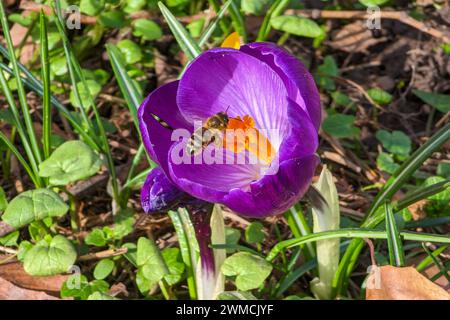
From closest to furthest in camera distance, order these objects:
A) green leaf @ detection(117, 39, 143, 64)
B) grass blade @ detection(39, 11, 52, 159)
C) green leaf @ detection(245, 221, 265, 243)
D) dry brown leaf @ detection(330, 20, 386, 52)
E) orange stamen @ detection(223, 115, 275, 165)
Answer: orange stamen @ detection(223, 115, 275, 165) < grass blade @ detection(39, 11, 52, 159) < green leaf @ detection(245, 221, 265, 243) < green leaf @ detection(117, 39, 143, 64) < dry brown leaf @ detection(330, 20, 386, 52)

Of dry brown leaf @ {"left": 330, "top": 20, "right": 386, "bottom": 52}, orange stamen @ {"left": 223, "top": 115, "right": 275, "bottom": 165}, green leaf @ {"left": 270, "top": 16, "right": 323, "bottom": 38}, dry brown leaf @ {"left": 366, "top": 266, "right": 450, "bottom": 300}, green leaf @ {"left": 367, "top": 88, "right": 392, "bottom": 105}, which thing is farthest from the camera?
dry brown leaf @ {"left": 330, "top": 20, "right": 386, "bottom": 52}

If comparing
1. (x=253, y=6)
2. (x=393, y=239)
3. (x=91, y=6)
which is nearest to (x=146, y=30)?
(x=91, y=6)

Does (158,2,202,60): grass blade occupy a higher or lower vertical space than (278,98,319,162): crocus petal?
higher

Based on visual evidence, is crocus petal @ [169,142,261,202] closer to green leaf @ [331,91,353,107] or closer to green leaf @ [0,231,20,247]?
green leaf @ [0,231,20,247]

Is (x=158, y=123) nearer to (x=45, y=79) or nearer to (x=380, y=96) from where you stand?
(x=45, y=79)

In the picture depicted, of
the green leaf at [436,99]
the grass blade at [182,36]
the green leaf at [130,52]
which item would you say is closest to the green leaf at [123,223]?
the grass blade at [182,36]

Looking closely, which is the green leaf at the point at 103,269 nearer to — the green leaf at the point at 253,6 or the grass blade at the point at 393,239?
the grass blade at the point at 393,239

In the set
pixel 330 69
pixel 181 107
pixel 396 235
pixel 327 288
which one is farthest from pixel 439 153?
pixel 181 107

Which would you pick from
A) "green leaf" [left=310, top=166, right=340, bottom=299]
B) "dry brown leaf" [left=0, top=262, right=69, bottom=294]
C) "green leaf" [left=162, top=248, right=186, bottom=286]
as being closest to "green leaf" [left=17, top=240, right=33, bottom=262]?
"dry brown leaf" [left=0, top=262, right=69, bottom=294]
